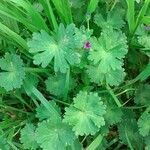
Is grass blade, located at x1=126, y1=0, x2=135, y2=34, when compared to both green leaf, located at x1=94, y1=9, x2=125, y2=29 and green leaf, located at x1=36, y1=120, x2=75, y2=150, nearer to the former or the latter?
green leaf, located at x1=94, y1=9, x2=125, y2=29

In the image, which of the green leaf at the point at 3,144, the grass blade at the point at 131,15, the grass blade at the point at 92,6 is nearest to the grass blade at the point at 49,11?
the grass blade at the point at 92,6

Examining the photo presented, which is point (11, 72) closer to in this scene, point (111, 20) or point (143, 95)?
point (111, 20)

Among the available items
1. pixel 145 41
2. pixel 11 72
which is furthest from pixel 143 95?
pixel 11 72

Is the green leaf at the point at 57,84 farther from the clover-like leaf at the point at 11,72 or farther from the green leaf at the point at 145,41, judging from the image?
the green leaf at the point at 145,41

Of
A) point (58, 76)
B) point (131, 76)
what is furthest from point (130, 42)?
point (58, 76)

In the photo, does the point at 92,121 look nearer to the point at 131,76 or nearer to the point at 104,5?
the point at 131,76

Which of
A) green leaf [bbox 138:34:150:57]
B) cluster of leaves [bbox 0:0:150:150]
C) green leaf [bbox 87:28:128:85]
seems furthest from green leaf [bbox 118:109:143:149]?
green leaf [bbox 138:34:150:57]
